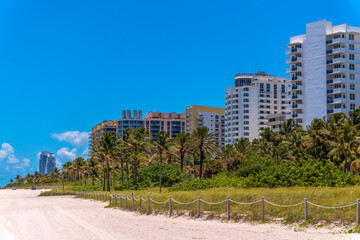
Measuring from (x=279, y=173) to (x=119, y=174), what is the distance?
7452 cm

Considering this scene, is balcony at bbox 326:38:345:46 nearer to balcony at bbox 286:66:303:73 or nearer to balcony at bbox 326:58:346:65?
balcony at bbox 326:58:346:65

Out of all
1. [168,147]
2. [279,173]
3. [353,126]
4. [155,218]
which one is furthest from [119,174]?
[155,218]

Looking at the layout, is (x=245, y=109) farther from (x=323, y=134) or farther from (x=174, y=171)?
(x=323, y=134)

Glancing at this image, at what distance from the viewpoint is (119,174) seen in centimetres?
10819

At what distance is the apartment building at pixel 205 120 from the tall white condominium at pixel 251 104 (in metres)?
24.3

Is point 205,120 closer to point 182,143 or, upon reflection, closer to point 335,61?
point 335,61

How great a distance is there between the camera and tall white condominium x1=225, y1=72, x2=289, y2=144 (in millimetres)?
149875

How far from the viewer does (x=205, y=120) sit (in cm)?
18100

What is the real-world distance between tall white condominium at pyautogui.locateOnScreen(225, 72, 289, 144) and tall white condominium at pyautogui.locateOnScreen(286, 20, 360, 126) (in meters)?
44.8

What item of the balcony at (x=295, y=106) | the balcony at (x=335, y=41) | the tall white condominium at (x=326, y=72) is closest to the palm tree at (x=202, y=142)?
the tall white condominium at (x=326, y=72)

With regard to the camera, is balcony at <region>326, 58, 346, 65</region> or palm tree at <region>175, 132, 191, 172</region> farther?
balcony at <region>326, 58, 346, 65</region>

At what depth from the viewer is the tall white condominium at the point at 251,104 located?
14988 centimetres

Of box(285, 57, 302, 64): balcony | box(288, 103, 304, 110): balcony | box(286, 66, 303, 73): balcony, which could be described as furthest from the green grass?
box(285, 57, 302, 64): balcony

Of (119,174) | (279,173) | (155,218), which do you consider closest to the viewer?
(155,218)
